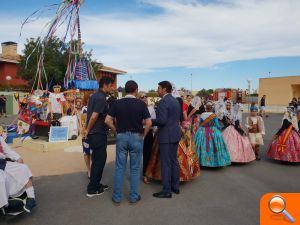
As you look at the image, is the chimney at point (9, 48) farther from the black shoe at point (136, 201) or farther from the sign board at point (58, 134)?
the black shoe at point (136, 201)

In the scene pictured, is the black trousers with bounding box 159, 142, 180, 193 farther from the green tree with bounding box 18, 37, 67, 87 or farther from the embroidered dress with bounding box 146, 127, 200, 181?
the green tree with bounding box 18, 37, 67, 87

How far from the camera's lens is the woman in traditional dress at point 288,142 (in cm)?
679

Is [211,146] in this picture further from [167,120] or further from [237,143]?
[167,120]

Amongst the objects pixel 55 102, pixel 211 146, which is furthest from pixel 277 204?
pixel 55 102

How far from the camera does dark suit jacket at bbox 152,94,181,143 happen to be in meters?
4.63

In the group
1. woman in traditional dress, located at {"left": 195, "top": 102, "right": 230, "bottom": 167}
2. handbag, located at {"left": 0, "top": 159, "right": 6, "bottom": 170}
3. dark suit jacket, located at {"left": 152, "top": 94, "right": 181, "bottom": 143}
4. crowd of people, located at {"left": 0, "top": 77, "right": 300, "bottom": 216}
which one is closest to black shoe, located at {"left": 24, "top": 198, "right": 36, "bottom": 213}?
crowd of people, located at {"left": 0, "top": 77, "right": 300, "bottom": 216}

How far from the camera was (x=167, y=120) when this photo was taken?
15.3 ft

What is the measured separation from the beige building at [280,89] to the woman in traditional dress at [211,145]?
31598 mm

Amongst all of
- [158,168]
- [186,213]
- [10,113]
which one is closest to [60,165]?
[158,168]

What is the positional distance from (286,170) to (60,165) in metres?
4.85

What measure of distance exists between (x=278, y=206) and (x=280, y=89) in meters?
37.2

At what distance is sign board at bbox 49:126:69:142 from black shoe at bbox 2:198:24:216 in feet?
18.3

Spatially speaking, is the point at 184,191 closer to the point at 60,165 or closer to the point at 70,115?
the point at 60,165

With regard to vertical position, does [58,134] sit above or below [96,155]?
below
